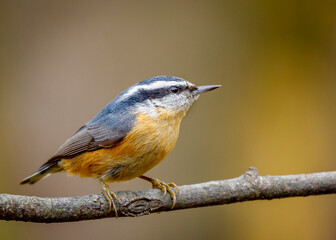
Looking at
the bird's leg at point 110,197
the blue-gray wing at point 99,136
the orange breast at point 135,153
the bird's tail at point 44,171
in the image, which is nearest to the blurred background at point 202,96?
the bird's tail at point 44,171

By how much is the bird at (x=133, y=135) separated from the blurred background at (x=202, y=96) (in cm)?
138

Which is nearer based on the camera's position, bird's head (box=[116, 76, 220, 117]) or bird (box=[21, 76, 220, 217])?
bird (box=[21, 76, 220, 217])

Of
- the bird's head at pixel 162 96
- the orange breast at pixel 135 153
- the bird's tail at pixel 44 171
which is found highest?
the bird's head at pixel 162 96

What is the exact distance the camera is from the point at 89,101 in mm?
5266

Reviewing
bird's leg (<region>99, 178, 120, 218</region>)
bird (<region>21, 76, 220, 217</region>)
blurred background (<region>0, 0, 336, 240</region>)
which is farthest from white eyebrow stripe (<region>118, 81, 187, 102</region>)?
blurred background (<region>0, 0, 336, 240</region>)

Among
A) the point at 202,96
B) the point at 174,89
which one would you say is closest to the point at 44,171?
the point at 174,89

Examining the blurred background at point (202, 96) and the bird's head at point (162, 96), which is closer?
the bird's head at point (162, 96)

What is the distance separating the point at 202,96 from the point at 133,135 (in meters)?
2.90

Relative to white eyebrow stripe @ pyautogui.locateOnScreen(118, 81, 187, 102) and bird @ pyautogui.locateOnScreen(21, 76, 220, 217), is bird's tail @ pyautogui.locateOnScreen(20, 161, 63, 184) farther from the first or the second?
white eyebrow stripe @ pyautogui.locateOnScreen(118, 81, 187, 102)

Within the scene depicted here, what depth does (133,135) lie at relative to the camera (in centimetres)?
340

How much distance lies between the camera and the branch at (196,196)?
112 inches

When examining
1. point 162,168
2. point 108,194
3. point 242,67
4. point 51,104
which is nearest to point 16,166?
point 51,104

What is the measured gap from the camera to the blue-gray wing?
3463 mm

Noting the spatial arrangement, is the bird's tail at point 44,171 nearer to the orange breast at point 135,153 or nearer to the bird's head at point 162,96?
the orange breast at point 135,153
